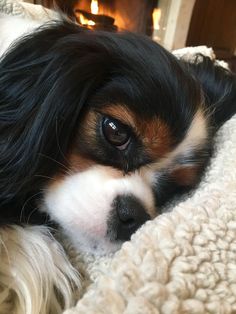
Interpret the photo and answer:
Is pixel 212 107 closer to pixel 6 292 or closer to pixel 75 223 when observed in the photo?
pixel 75 223

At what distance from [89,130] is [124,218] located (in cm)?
18

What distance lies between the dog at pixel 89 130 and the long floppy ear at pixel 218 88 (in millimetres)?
276

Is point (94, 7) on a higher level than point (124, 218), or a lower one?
lower

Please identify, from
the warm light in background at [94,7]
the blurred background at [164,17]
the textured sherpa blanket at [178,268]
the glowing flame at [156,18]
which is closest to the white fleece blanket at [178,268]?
the textured sherpa blanket at [178,268]

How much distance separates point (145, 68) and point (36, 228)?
1.22 feet

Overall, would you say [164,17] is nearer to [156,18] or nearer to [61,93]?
[156,18]

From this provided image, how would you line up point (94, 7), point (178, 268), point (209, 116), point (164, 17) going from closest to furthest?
point (178, 268) < point (209, 116) < point (94, 7) < point (164, 17)

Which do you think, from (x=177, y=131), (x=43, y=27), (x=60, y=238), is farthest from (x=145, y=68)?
(x=60, y=238)

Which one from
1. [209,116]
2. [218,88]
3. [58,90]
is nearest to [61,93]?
[58,90]

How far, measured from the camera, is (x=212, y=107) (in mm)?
1033

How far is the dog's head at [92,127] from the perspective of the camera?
2.45ft

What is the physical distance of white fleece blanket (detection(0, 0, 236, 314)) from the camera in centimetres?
45

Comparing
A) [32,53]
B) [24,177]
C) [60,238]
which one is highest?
[32,53]

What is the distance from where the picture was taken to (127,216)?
29.1 inches
